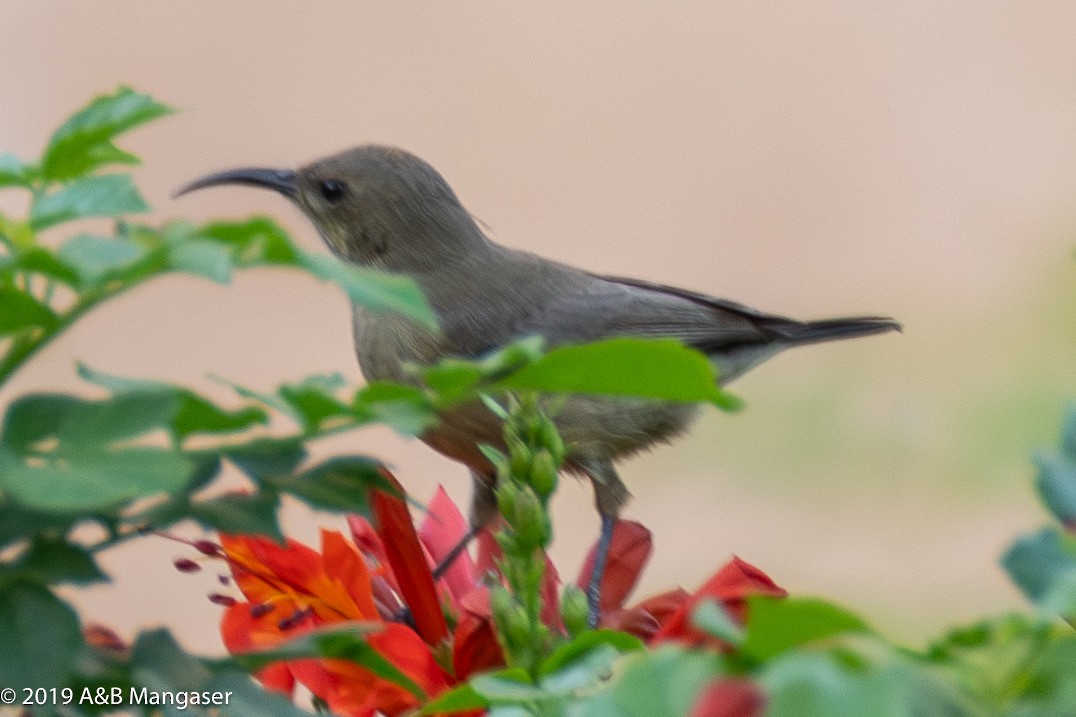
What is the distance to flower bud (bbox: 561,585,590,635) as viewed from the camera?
724 mm

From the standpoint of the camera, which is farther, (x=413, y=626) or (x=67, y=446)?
(x=413, y=626)

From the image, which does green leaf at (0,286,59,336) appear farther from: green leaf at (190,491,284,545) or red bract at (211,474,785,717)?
red bract at (211,474,785,717)

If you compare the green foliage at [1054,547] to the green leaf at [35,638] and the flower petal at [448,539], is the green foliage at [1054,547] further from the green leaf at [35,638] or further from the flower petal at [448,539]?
the flower petal at [448,539]

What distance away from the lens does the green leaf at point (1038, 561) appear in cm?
45

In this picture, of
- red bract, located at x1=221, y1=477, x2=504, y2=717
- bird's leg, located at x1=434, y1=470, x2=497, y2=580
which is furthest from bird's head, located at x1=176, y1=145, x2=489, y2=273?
red bract, located at x1=221, y1=477, x2=504, y2=717

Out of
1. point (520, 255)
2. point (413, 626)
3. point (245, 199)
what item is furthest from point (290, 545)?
point (245, 199)

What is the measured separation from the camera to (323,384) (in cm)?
55

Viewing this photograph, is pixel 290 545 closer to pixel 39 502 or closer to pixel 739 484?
pixel 39 502

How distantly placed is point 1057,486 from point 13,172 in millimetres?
460

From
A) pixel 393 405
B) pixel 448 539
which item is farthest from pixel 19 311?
pixel 448 539

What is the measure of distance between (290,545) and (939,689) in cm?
62

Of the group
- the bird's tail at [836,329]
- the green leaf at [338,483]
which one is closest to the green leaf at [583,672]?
the green leaf at [338,483]

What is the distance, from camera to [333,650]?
0.64 m

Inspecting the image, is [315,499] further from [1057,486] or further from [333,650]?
[1057,486]
